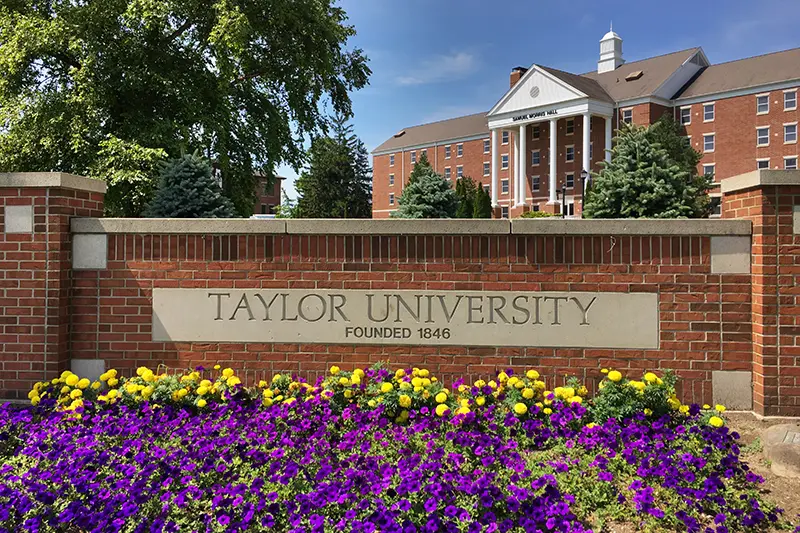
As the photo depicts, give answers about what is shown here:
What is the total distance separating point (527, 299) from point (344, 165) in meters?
59.7

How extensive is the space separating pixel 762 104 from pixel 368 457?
55.1 m

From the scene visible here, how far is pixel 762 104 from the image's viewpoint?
161 feet

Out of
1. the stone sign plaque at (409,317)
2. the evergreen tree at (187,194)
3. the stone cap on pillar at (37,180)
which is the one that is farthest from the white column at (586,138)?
the stone cap on pillar at (37,180)

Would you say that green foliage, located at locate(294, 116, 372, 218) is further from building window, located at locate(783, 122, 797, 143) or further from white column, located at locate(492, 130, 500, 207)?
building window, located at locate(783, 122, 797, 143)

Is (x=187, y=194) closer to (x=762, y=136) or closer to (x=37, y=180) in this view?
(x=37, y=180)

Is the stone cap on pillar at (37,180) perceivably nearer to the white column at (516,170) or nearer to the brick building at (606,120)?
the brick building at (606,120)

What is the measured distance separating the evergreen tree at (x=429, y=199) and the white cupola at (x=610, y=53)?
60.2 metres

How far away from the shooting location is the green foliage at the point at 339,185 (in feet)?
203

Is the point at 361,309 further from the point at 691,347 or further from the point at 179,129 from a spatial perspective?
the point at 179,129

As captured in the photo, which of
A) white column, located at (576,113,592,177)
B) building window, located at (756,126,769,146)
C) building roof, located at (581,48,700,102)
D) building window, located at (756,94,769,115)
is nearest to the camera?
building window, located at (756,126,769,146)

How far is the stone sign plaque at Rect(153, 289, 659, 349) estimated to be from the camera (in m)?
5.59

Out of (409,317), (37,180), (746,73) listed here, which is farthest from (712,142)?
(37,180)

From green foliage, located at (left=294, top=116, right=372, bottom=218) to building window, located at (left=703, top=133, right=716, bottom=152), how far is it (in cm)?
3162

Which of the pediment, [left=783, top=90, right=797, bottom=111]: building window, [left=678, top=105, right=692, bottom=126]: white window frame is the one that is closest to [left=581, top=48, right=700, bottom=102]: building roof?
[left=678, top=105, right=692, bottom=126]: white window frame
